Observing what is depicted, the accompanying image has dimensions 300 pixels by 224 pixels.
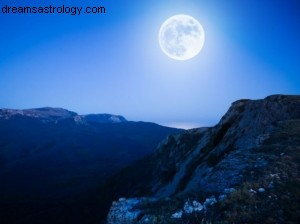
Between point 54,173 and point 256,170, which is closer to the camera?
point 256,170

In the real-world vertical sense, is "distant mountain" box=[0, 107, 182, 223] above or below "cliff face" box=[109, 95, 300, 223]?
below

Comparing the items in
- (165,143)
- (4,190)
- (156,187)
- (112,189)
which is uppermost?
(165,143)

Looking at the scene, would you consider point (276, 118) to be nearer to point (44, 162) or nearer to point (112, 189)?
point (112, 189)

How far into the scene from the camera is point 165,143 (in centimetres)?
6147

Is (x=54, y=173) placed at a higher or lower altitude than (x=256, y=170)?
lower

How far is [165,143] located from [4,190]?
2961 inches

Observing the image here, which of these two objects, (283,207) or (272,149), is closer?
(283,207)

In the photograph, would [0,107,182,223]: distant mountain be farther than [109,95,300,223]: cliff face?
Yes

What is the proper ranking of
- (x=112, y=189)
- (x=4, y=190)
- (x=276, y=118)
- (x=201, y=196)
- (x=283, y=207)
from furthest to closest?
1. (x=4, y=190)
2. (x=112, y=189)
3. (x=276, y=118)
4. (x=201, y=196)
5. (x=283, y=207)

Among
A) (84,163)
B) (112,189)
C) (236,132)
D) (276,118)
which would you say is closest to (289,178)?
(276,118)

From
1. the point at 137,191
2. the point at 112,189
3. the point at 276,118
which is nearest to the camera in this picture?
the point at 276,118

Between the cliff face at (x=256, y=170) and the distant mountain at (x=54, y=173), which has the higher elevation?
the cliff face at (x=256, y=170)

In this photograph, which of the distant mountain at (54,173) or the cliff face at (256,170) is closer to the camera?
the cliff face at (256,170)

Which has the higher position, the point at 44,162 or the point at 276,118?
the point at 276,118
